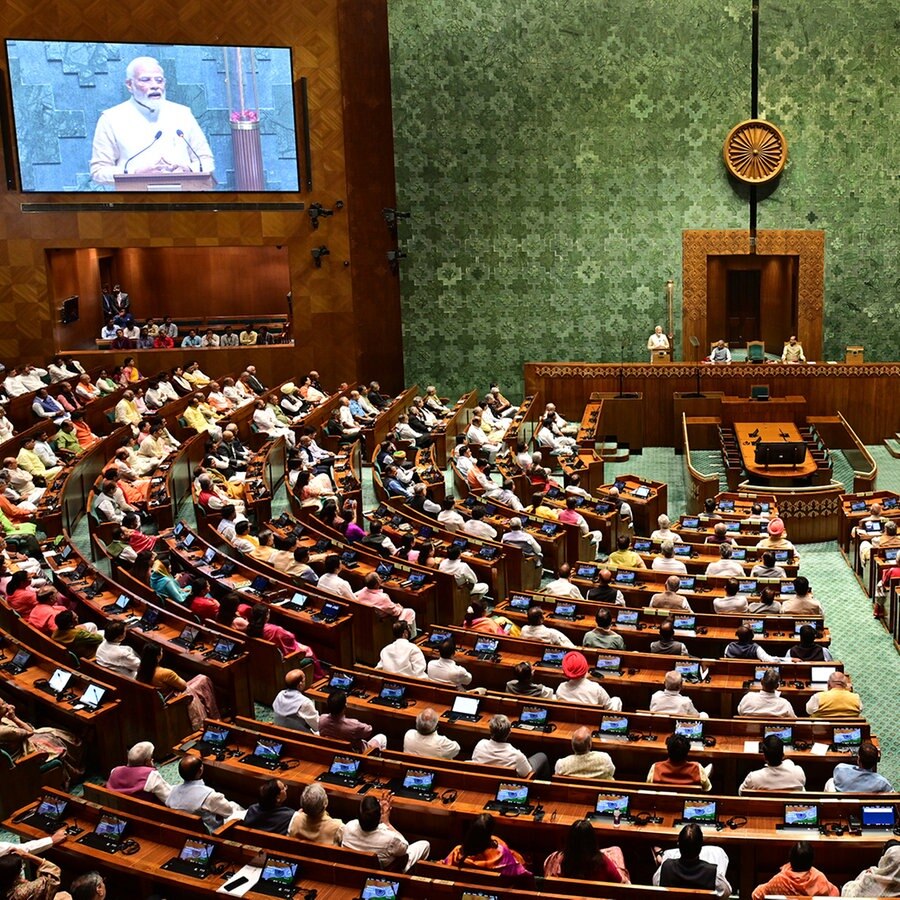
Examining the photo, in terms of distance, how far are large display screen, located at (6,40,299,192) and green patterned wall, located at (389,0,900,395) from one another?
2574mm

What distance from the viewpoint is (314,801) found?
232 inches

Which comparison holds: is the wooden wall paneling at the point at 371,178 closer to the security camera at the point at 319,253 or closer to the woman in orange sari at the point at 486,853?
the security camera at the point at 319,253

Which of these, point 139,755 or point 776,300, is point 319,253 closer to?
point 776,300

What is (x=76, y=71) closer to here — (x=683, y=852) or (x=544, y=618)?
(x=544, y=618)

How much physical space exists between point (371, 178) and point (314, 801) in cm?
1740

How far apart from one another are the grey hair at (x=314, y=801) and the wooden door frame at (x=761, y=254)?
16855mm

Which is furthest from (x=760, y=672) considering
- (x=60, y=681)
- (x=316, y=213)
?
(x=316, y=213)

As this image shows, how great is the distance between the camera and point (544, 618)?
9.42m

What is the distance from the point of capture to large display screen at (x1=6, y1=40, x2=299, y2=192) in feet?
65.8

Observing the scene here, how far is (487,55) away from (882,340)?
368 inches

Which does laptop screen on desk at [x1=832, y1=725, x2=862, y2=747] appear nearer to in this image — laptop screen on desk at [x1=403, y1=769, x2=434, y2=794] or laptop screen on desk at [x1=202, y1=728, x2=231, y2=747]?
laptop screen on desk at [x1=403, y1=769, x2=434, y2=794]

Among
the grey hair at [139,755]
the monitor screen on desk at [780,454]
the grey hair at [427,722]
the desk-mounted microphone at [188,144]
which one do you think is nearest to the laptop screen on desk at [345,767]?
the grey hair at [427,722]

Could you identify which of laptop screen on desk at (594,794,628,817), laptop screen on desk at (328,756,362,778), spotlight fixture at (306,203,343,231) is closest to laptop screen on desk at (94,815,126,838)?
laptop screen on desk at (328,756,362,778)

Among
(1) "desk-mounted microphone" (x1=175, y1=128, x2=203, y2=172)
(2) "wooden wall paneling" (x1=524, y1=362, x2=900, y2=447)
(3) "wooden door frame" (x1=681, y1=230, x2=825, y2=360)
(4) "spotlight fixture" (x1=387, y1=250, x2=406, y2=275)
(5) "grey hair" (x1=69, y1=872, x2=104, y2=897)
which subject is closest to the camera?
(5) "grey hair" (x1=69, y1=872, x2=104, y2=897)
